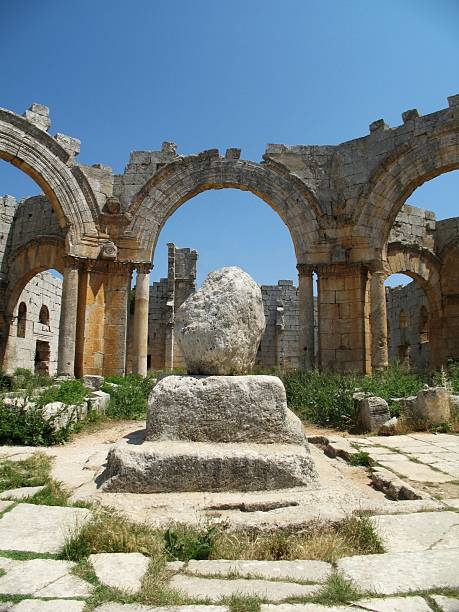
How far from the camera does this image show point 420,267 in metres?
15.1

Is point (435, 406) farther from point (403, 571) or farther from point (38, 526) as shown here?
point (38, 526)

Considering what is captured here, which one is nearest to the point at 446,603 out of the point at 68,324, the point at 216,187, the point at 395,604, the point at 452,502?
the point at 395,604

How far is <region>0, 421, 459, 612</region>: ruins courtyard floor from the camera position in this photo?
1912 mm

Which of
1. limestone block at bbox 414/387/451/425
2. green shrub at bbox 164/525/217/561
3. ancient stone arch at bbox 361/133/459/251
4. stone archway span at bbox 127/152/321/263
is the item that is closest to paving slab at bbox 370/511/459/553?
green shrub at bbox 164/525/217/561

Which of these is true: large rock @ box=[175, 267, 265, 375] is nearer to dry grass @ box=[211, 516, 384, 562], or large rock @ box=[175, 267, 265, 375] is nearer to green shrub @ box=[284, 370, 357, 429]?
dry grass @ box=[211, 516, 384, 562]

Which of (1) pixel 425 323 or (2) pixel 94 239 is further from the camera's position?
(1) pixel 425 323

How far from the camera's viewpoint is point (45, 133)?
11586mm

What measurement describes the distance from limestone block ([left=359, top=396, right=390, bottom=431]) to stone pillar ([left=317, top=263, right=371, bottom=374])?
4358 millimetres

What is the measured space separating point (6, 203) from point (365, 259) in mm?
11564

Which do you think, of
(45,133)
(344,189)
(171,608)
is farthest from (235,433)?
(45,133)

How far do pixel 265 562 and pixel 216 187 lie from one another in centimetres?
1140

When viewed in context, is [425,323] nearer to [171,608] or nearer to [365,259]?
[365,259]

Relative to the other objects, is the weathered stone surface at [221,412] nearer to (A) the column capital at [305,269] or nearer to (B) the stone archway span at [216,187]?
(A) the column capital at [305,269]

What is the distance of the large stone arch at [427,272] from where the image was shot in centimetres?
1470
